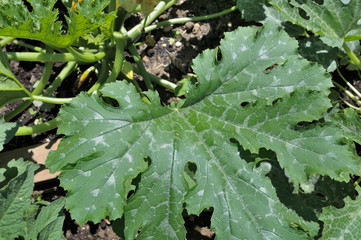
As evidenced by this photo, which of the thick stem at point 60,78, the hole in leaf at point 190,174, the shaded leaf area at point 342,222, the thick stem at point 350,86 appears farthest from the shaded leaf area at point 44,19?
the thick stem at point 350,86

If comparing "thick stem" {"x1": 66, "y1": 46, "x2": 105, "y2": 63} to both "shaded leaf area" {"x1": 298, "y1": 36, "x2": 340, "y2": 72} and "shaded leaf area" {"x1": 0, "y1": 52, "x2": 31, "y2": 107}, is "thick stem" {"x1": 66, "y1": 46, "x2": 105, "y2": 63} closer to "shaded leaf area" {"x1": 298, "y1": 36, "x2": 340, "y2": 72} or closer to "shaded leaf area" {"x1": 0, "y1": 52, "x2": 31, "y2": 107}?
"shaded leaf area" {"x1": 0, "y1": 52, "x2": 31, "y2": 107}

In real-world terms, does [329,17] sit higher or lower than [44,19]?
lower

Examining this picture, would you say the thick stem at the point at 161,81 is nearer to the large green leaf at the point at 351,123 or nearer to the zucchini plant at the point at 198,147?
the zucchini plant at the point at 198,147

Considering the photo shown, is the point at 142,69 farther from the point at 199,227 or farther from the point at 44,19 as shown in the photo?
the point at 199,227

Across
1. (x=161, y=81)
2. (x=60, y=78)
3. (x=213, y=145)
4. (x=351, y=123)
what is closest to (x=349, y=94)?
(x=351, y=123)

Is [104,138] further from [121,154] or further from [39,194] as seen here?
[39,194]

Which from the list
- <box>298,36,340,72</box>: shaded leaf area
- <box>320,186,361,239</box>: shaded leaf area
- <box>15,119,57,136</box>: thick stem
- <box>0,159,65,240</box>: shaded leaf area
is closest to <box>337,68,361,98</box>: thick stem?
<box>298,36,340,72</box>: shaded leaf area

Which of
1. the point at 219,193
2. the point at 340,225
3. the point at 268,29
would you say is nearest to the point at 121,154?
the point at 219,193
